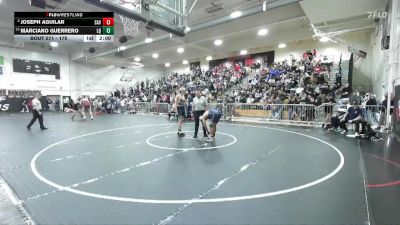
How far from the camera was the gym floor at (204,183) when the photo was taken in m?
2.97

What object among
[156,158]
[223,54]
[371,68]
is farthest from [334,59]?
[156,158]

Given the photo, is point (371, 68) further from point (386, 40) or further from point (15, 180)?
point (15, 180)

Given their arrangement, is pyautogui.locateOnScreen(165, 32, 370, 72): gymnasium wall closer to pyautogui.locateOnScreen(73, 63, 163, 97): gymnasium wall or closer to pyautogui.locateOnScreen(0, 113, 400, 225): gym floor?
pyautogui.locateOnScreen(73, 63, 163, 97): gymnasium wall

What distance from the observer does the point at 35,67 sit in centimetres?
2650

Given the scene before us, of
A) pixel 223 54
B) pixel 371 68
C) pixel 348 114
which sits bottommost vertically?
pixel 348 114

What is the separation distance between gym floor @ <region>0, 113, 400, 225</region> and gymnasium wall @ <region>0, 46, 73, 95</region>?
74.4 feet

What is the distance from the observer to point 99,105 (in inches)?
1045

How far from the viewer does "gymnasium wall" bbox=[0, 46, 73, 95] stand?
2453 centimetres

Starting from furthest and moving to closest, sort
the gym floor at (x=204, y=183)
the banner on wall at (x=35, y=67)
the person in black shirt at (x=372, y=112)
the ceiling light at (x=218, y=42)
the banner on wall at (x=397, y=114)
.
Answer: the banner on wall at (x=35, y=67), the ceiling light at (x=218, y=42), the person in black shirt at (x=372, y=112), the banner on wall at (x=397, y=114), the gym floor at (x=204, y=183)

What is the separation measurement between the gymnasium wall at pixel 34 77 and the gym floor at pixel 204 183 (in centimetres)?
2269

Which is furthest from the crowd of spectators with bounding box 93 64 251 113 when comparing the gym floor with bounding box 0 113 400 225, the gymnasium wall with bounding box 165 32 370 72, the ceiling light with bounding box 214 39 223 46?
the gym floor with bounding box 0 113 400 225

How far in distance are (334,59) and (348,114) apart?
41.1 ft
